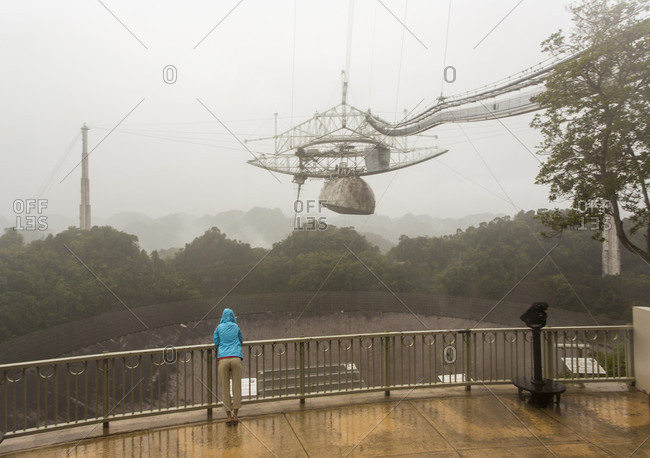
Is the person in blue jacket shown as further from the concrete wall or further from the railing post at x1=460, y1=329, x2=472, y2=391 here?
the concrete wall

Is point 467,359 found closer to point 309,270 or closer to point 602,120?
point 602,120

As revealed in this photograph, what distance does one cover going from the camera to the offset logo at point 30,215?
14922mm

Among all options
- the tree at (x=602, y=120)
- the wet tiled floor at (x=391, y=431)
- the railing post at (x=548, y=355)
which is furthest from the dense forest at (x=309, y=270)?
the wet tiled floor at (x=391, y=431)

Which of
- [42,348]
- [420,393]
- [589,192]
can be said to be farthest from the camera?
[42,348]

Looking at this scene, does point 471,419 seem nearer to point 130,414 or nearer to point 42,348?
point 130,414

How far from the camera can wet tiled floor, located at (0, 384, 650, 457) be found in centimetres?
457

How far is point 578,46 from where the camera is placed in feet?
27.6

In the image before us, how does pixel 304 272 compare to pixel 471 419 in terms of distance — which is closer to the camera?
pixel 471 419

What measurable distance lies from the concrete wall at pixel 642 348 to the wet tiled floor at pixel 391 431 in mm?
295

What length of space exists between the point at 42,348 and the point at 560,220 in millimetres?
19084

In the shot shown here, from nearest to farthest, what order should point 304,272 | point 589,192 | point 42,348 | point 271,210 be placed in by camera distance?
point 589,192 → point 42,348 → point 304,272 → point 271,210

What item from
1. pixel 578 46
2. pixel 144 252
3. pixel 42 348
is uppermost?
pixel 578 46

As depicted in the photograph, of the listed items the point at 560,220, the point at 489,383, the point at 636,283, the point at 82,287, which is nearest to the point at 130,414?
the point at 489,383

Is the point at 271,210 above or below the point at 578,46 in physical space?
below
